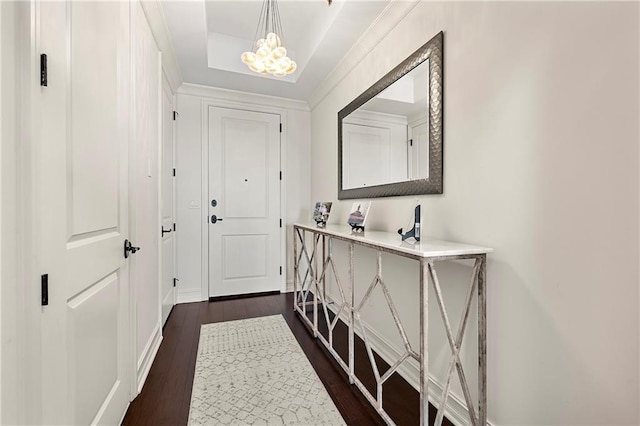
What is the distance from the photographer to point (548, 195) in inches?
41.4

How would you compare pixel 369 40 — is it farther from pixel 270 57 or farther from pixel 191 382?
pixel 191 382

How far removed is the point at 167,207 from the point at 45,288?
7.06 ft

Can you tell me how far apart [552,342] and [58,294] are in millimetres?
1707

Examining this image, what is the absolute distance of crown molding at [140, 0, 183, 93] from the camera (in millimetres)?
1903

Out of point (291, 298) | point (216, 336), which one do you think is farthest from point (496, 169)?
point (291, 298)

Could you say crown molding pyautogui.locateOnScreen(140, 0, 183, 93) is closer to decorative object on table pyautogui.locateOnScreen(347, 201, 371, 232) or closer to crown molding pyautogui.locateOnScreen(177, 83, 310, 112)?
crown molding pyautogui.locateOnScreen(177, 83, 310, 112)

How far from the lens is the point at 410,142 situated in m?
1.81

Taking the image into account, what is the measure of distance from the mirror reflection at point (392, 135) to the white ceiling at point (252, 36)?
0.59m

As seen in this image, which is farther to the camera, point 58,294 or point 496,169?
point 496,169

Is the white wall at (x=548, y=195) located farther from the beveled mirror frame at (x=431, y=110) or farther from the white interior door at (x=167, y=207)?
the white interior door at (x=167, y=207)

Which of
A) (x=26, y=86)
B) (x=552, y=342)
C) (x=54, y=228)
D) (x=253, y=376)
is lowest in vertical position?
(x=253, y=376)

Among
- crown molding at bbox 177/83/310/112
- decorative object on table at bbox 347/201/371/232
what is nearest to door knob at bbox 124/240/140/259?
decorative object on table at bbox 347/201/371/232

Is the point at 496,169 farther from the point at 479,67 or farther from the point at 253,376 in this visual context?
the point at 253,376

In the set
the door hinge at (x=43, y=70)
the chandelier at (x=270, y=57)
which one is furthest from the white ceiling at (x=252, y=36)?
the door hinge at (x=43, y=70)
